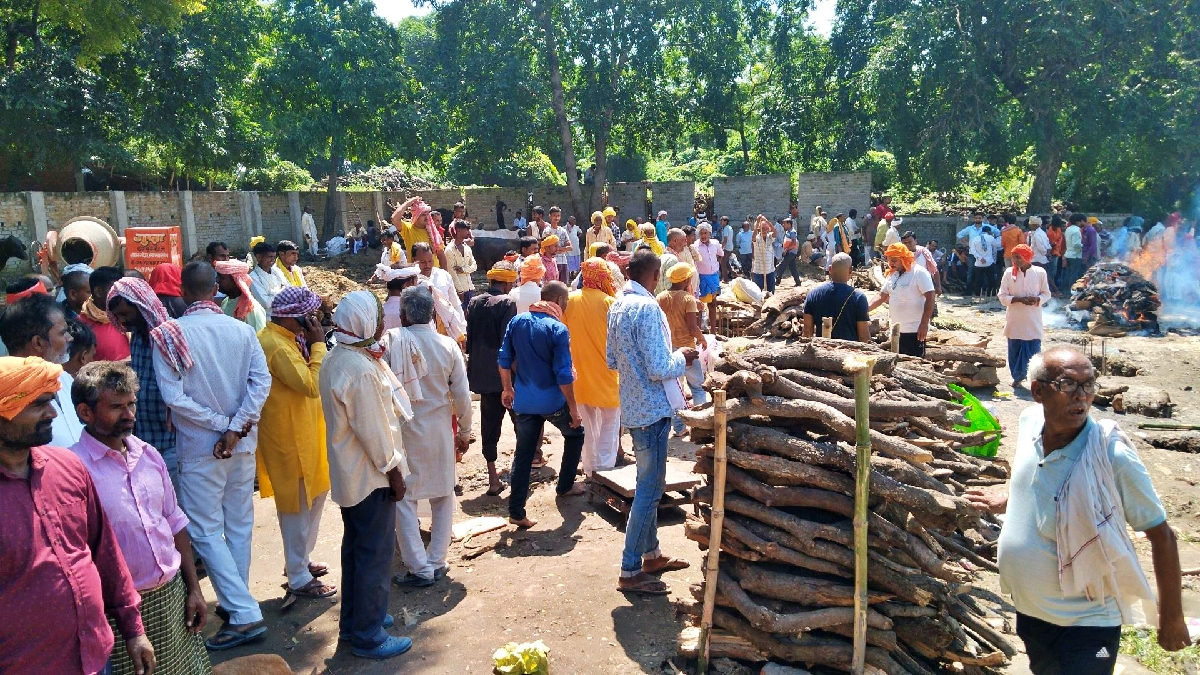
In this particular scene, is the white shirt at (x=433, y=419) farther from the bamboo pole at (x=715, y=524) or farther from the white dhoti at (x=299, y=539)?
the bamboo pole at (x=715, y=524)

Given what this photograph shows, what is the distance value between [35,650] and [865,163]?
29651 millimetres

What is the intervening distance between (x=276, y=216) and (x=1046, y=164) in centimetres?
2279

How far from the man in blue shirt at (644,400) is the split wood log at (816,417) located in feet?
2.13

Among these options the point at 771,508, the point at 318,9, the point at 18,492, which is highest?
the point at 318,9

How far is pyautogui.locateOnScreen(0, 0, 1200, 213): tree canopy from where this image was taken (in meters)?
21.5

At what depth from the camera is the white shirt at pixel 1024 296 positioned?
9914 millimetres

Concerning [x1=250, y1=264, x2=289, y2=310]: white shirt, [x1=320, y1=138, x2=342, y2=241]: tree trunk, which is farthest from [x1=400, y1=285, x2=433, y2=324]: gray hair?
[x1=320, y1=138, x2=342, y2=241]: tree trunk

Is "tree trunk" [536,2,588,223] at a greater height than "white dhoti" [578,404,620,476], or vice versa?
"tree trunk" [536,2,588,223]

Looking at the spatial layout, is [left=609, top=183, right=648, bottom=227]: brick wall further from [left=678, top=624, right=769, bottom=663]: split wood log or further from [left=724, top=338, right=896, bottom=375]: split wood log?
[left=678, top=624, right=769, bottom=663]: split wood log

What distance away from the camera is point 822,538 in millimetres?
4305

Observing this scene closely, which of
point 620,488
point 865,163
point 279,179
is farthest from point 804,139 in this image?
point 620,488

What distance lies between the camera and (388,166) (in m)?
39.2

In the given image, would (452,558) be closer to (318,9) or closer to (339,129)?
(339,129)

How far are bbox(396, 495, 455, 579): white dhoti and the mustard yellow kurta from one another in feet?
1.92
